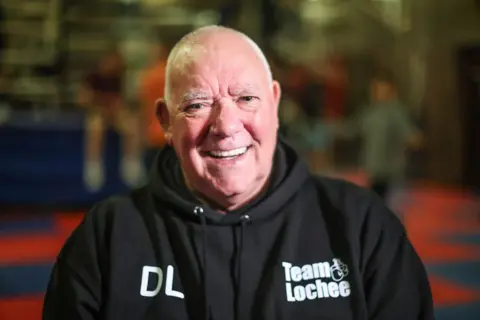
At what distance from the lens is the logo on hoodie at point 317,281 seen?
3.82 ft

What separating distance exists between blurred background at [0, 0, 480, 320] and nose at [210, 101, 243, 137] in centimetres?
135

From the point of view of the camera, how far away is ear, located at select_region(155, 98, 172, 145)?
125 cm

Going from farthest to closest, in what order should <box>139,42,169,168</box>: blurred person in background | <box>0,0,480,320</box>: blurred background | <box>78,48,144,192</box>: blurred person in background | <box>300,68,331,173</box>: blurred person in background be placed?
→ <box>300,68,331,173</box>: blurred person in background < <box>78,48,144,192</box>: blurred person in background < <box>0,0,480,320</box>: blurred background < <box>139,42,169,168</box>: blurred person in background

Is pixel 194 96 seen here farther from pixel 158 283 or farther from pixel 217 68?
pixel 158 283

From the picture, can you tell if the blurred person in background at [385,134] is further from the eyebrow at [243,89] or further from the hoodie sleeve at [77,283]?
the hoodie sleeve at [77,283]

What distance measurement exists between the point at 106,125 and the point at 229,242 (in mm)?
4286

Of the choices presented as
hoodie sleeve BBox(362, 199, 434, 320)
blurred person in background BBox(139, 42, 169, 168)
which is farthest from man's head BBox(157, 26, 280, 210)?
blurred person in background BBox(139, 42, 169, 168)

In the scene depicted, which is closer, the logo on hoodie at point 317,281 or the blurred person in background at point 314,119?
the logo on hoodie at point 317,281

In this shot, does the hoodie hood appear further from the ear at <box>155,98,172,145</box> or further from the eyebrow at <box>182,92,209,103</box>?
the eyebrow at <box>182,92,209,103</box>

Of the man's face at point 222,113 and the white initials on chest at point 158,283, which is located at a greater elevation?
the man's face at point 222,113

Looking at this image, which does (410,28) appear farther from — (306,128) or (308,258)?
(308,258)

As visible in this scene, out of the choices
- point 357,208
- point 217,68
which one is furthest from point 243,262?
point 217,68

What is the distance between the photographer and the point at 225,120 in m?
1.15

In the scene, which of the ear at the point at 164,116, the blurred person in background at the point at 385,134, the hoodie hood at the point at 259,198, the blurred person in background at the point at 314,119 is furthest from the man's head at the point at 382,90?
the ear at the point at 164,116
